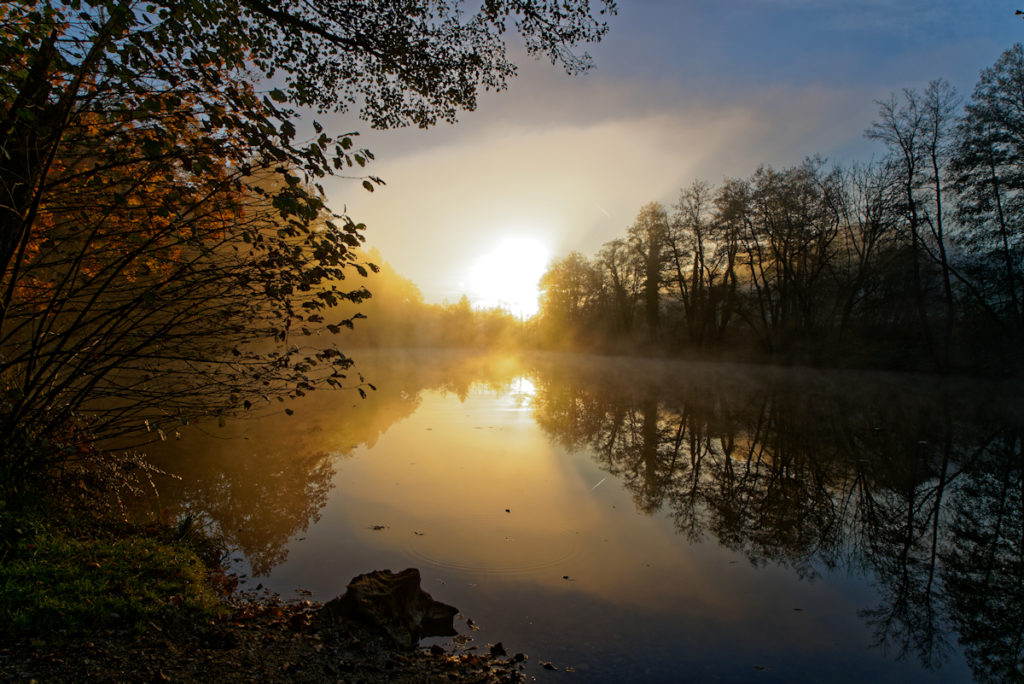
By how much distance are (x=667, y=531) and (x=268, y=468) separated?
7284 millimetres

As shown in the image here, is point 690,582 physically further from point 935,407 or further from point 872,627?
point 935,407

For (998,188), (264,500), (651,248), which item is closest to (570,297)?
(651,248)

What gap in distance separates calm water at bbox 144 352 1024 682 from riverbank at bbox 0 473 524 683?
0.59 m

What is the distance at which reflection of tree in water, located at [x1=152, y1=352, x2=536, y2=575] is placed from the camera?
6.32 meters

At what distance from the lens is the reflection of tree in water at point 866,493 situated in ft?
15.5

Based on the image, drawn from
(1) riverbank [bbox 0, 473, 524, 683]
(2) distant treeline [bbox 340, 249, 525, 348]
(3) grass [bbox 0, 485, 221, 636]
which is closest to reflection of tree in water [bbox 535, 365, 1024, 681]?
(1) riverbank [bbox 0, 473, 524, 683]

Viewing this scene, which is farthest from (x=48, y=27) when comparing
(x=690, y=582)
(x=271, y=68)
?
(x=690, y=582)

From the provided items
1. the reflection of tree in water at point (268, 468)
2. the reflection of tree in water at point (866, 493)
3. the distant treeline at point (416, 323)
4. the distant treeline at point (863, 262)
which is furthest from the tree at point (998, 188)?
the distant treeline at point (416, 323)

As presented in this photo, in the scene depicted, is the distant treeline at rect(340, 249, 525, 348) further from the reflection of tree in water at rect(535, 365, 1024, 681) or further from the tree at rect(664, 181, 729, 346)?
the reflection of tree in water at rect(535, 365, 1024, 681)

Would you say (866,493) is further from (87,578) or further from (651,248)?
(651,248)

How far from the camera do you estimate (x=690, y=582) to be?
17.1 ft

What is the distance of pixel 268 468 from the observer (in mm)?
9164

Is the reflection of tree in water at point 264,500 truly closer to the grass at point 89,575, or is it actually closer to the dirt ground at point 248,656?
the grass at point 89,575

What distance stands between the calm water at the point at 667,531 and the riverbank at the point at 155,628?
23.4 inches
